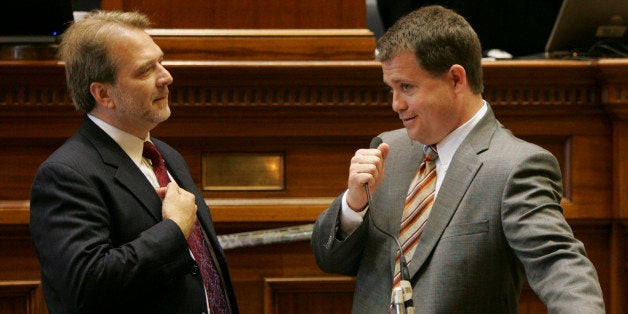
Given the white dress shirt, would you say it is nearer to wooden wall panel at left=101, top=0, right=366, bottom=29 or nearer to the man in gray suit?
the man in gray suit

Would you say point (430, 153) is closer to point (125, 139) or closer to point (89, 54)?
point (125, 139)

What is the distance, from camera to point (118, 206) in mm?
2201

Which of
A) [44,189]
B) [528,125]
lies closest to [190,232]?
[44,189]

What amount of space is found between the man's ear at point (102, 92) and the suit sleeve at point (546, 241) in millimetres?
1019

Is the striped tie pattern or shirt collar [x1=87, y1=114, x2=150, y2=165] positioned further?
shirt collar [x1=87, y1=114, x2=150, y2=165]

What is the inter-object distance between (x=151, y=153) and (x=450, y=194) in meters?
0.82

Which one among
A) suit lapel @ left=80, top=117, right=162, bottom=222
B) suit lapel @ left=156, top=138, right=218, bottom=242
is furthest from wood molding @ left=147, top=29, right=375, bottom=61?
suit lapel @ left=80, top=117, right=162, bottom=222

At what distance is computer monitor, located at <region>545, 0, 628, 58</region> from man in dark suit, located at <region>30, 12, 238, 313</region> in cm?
155

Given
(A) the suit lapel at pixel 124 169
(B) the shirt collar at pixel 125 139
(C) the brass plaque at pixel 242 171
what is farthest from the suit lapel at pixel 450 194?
(C) the brass plaque at pixel 242 171

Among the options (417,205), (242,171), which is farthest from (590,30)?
(417,205)

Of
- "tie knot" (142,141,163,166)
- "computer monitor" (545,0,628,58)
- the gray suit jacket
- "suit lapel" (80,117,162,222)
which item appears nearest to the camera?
the gray suit jacket

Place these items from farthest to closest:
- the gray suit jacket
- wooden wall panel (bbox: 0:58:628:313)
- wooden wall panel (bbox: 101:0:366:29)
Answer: wooden wall panel (bbox: 101:0:366:29)
wooden wall panel (bbox: 0:58:628:313)
the gray suit jacket

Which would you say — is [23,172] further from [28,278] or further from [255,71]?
[255,71]

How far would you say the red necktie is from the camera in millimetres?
2344
